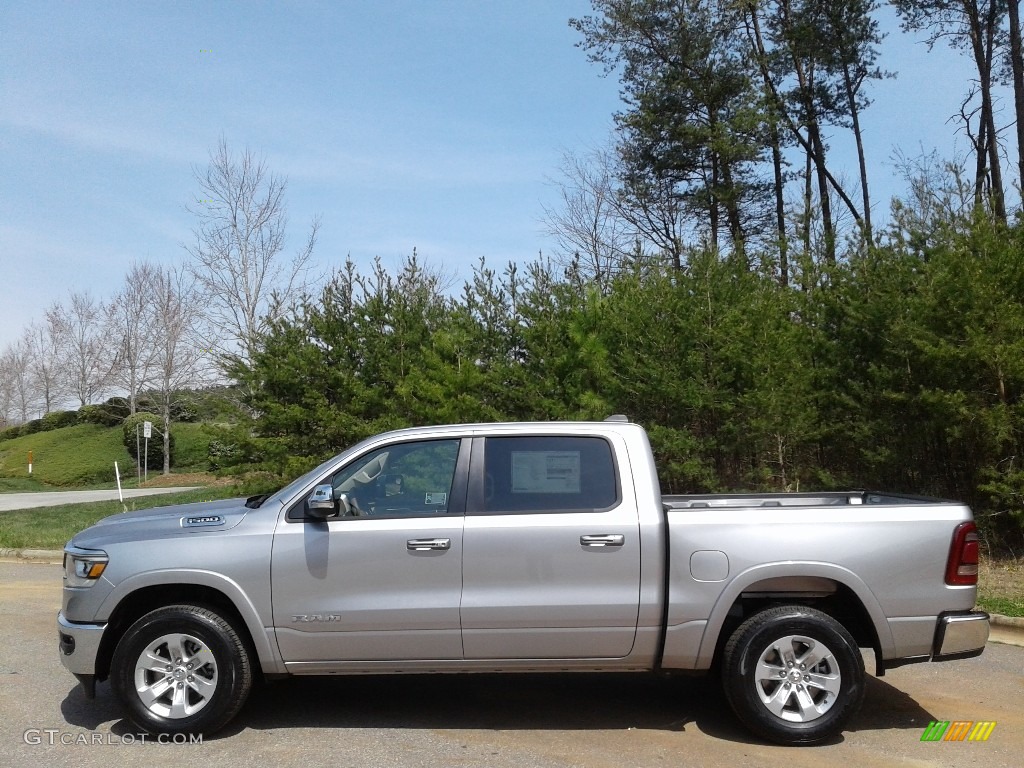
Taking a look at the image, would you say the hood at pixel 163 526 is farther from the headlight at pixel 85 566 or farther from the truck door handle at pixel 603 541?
the truck door handle at pixel 603 541

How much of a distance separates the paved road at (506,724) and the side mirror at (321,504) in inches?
51.1

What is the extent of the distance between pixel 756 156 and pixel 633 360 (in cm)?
1372

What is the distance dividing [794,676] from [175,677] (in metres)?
3.56

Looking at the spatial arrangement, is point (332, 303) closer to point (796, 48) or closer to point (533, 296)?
point (533, 296)

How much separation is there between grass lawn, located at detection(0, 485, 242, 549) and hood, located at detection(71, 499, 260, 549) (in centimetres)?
605

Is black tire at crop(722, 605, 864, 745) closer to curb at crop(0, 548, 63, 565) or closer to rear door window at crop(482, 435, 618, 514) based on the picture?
rear door window at crop(482, 435, 618, 514)

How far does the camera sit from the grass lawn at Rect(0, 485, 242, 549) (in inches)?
567

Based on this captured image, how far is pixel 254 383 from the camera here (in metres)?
14.9

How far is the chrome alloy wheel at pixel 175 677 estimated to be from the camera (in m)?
5.41

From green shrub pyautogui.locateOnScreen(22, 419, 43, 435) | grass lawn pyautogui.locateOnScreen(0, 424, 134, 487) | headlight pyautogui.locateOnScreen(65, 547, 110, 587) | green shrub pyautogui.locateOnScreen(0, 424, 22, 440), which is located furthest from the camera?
green shrub pyautogui.locateOnScreen(0, 424, 22, 440)

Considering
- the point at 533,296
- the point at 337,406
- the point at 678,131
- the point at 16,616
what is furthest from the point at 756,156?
the point at 16,616

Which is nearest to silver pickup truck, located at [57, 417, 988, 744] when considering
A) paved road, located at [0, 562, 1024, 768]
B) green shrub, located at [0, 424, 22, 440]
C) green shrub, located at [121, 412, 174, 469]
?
paved road, located at [0, 562, 1024, 768]

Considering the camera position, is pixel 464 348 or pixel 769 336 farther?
pixel 464 348

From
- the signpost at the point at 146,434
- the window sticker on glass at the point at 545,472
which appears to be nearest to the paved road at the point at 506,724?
the window sticker on glass at the point at 545,472
